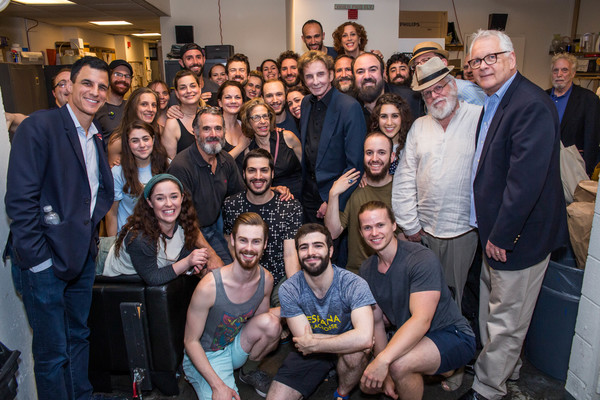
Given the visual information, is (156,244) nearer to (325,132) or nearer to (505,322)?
(325,132)

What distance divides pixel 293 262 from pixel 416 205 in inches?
34.1

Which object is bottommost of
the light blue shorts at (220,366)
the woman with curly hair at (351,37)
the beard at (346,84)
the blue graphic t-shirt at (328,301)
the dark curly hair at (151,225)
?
the light blue shorts at (220,366)

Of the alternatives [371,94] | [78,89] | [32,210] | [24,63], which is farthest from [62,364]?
[24,63]

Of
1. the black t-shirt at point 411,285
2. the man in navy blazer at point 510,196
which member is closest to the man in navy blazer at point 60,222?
the black t-shirt at point 411,285

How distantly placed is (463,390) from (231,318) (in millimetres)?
1419

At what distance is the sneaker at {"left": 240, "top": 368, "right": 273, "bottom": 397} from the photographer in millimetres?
2607

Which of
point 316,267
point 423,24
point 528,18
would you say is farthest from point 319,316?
point 528,18

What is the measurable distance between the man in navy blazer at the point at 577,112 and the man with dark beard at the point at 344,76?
2.05m

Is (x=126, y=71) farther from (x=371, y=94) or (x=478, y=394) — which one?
(x=478, y=394)

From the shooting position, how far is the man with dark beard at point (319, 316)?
2299 mm

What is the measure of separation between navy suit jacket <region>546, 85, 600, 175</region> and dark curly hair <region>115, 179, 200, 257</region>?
3.60 meters

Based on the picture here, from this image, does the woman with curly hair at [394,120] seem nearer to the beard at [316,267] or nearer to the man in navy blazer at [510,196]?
the man in navy blazer at [510,196]

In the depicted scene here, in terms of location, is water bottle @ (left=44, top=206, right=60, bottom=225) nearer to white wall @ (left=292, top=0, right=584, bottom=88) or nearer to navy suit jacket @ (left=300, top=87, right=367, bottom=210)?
navy suit jacket @ (left=300, top=87, right=367, bottom=210)

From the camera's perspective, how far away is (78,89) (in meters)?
2.13
